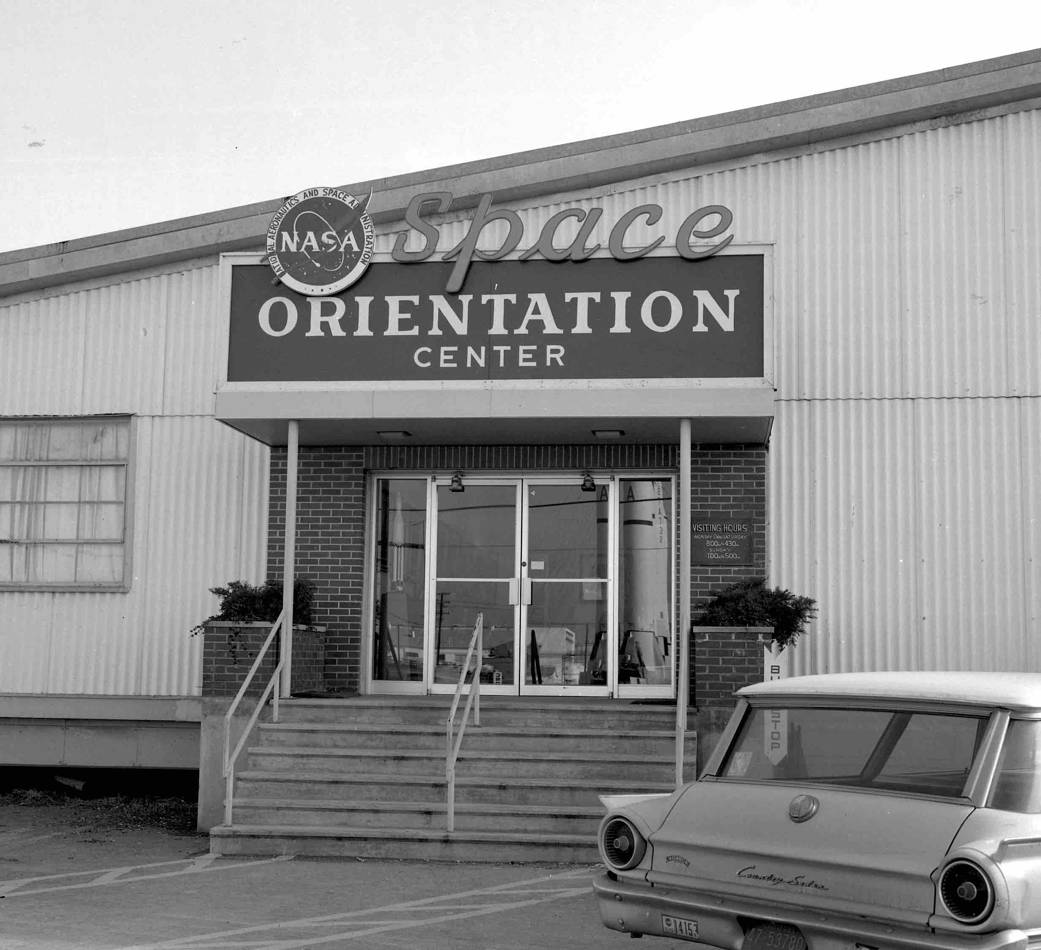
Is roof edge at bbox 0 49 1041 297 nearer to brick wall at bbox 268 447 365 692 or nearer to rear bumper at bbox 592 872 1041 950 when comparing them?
brick wall at bbox 268 447 365 692

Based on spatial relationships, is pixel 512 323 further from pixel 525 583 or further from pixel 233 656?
pixel 233 656

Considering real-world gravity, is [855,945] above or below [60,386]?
below

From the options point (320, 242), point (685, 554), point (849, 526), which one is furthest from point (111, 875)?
point (849, 526)

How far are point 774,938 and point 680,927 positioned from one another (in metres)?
0.48

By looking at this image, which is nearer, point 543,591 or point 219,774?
point 219,774

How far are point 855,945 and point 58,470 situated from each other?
1192cm

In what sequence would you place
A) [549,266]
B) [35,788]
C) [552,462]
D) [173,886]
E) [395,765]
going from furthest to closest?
[35,788]
[552,462]
[549,266]
[395,765]
[173,886]

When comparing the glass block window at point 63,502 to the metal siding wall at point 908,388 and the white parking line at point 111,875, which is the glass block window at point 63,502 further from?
the metal siding wall at point 908,388

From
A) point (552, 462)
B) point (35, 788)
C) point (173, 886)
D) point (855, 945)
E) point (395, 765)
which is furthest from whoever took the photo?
point (35, 788)

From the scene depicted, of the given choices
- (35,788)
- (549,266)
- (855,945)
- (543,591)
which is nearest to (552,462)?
(543,591)

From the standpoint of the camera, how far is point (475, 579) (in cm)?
1425

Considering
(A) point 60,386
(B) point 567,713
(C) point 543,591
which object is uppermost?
(A) point 60,386

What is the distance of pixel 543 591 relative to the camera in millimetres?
14102

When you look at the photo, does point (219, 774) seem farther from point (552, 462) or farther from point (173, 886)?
point (552, 462)
